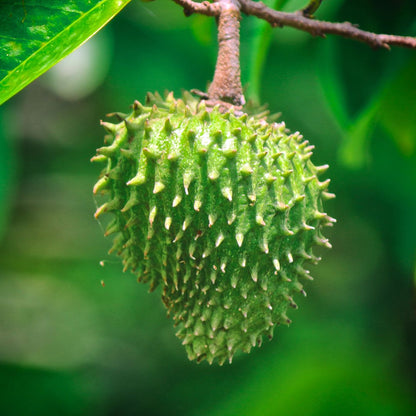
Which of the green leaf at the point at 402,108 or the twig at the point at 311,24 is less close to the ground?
the twig at the point at 311,24

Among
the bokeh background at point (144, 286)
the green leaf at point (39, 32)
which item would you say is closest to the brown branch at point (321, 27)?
the green leaf at point (39, 32)

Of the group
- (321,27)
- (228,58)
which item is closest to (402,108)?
(321,27)

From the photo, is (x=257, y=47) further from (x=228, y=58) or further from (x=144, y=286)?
(x=144, y=286)

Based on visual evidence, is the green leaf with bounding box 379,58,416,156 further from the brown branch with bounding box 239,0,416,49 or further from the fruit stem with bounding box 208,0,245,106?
the fruit stem with bounding box 208,0,245,106

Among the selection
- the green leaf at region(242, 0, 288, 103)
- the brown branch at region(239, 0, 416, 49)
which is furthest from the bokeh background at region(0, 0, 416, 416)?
the brown branch at region(239, 0, 416, 49)

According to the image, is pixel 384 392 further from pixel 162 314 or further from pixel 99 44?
pixel 99 44

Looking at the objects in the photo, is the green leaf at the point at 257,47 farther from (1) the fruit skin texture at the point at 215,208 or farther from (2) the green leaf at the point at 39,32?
(2) the green leaf at the point at 39,32

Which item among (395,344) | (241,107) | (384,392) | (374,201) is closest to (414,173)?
(374,201)
